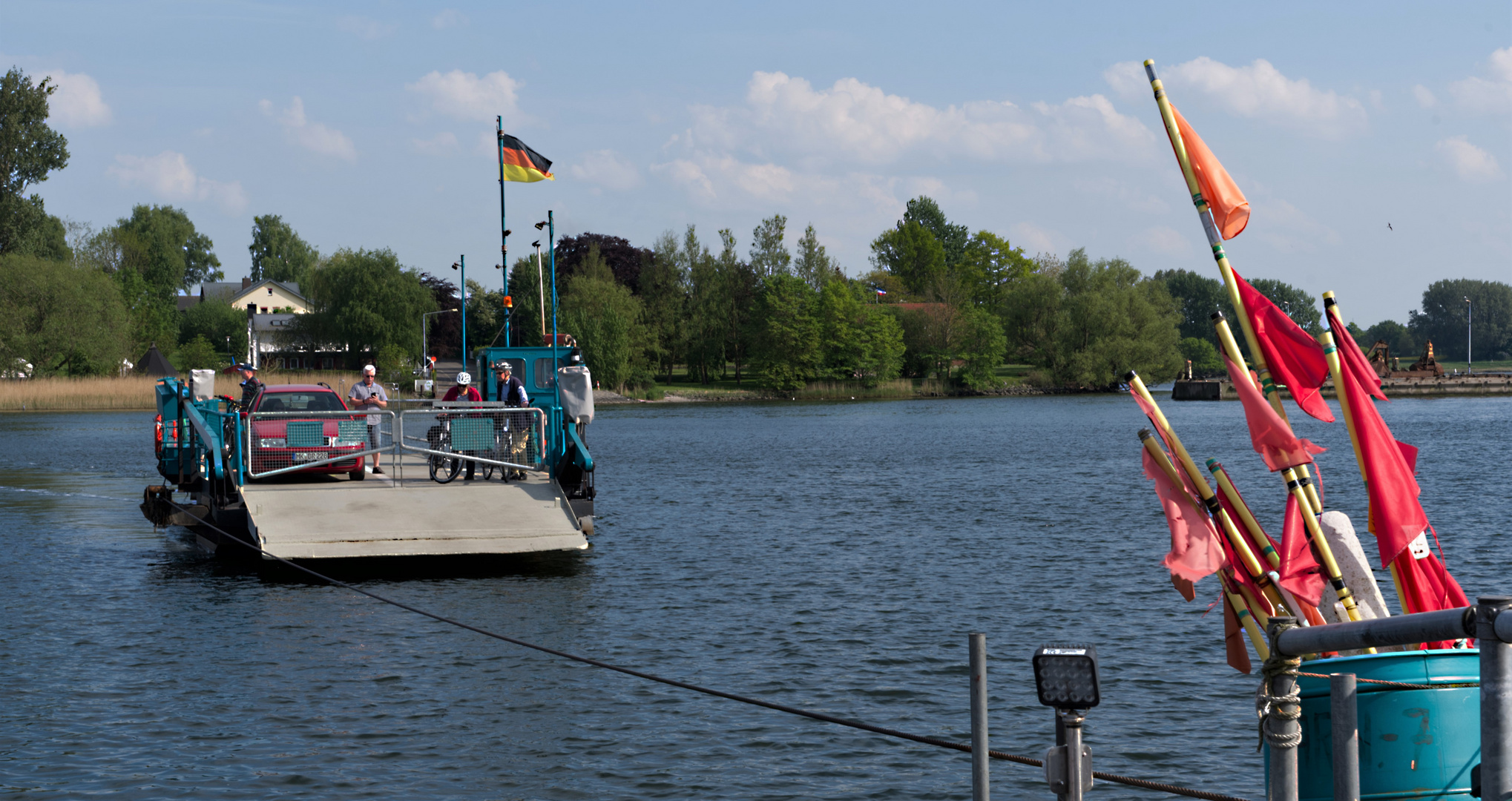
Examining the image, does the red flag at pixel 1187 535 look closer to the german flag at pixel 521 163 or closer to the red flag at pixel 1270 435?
the red flag at pixel 1270 435

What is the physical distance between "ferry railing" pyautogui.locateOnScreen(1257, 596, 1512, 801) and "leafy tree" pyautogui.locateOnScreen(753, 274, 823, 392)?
109 meters

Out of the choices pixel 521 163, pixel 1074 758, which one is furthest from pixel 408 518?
pixel 1074 758

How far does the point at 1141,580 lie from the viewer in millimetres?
18453

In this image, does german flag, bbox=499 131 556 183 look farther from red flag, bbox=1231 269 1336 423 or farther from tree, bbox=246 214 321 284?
tree, bbox=246 214 321 284

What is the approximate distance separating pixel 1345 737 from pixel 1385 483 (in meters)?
1.74

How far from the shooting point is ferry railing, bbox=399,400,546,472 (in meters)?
18.4

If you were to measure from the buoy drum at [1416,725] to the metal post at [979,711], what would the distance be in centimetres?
128

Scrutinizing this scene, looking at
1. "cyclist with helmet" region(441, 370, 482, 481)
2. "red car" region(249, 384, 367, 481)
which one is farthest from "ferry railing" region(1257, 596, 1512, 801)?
"cyclist with helmet" region(441, 370, 482, 481)

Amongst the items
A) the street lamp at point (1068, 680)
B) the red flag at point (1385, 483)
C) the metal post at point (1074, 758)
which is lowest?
the metal post at point (1074, 758)

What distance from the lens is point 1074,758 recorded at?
4.49m

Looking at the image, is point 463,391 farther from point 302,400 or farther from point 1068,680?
point 1068,680

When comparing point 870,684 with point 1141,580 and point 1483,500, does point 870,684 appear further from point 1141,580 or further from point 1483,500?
point 1483,500

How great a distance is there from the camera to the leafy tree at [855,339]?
4653 inches

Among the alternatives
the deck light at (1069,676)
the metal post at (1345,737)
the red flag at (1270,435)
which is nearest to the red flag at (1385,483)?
the red flag at (1270,435)
